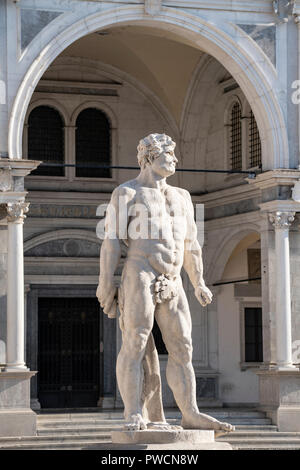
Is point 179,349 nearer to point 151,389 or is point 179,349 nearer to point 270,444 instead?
point 151,389

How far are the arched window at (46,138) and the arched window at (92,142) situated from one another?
16.0 inches

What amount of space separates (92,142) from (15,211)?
6477 mm

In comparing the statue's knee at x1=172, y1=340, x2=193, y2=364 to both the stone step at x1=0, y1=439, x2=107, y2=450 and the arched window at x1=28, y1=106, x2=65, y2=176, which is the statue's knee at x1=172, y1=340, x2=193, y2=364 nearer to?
the stone step at x1=0, y1=439, x2=107, y2=450

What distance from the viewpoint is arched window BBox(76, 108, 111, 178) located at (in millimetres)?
27906

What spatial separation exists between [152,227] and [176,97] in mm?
14786

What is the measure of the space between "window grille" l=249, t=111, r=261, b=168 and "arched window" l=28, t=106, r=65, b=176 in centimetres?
394

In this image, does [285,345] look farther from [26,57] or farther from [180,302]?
[180,302]

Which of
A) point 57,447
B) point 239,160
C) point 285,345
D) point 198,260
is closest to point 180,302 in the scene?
point 198,260

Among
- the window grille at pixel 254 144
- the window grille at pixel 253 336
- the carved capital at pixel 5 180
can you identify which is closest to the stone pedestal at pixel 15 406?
the carved capital at pixel 5 180

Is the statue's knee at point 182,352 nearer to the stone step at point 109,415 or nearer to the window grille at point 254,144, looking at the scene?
the stone step at point 109,415

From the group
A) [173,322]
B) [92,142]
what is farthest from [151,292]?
[92,142]

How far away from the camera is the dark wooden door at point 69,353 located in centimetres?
2702

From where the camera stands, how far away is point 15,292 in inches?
859
